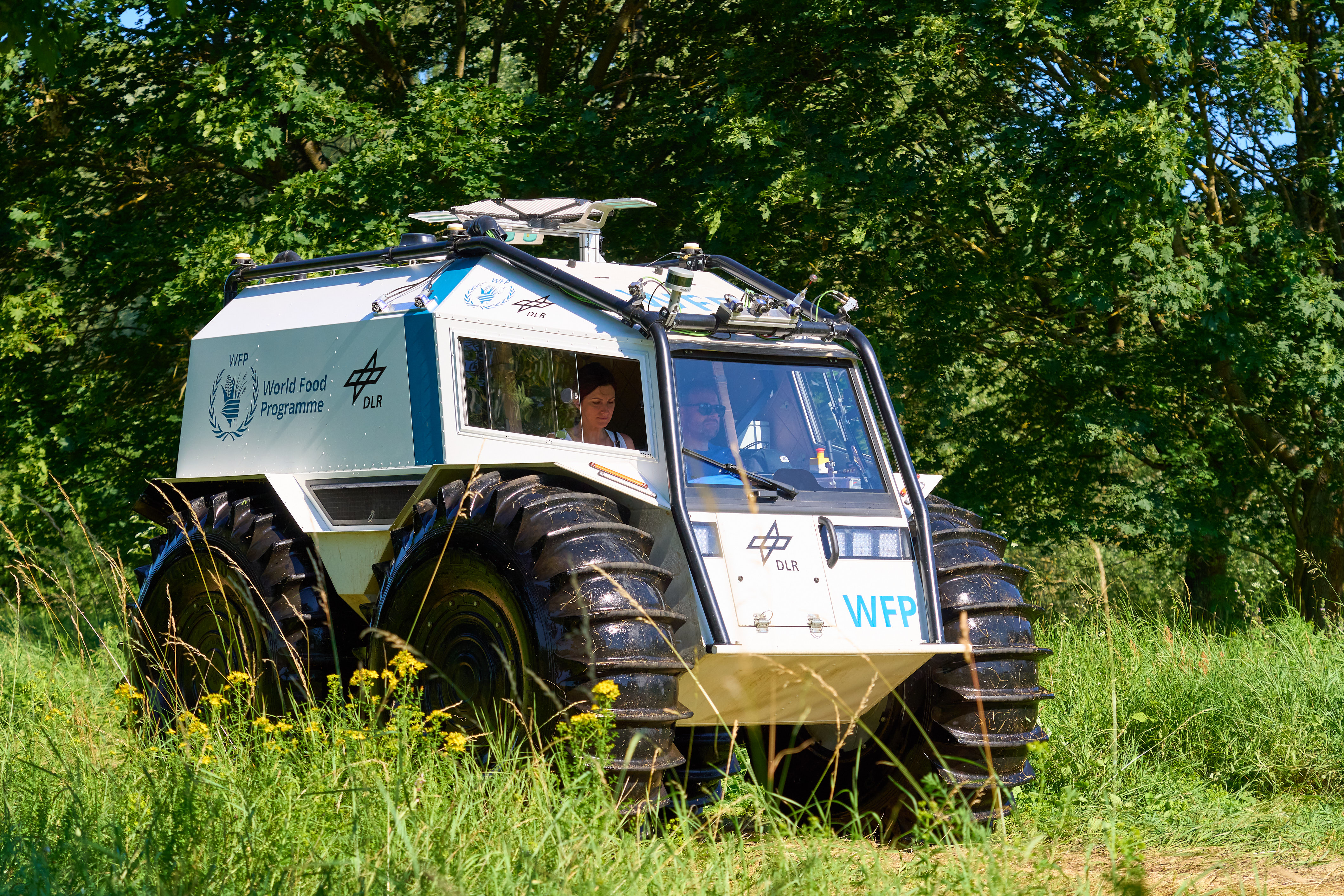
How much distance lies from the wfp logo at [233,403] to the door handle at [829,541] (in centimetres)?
332

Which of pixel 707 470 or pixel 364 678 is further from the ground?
pixel 707 470

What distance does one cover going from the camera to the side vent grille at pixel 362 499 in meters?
6.13

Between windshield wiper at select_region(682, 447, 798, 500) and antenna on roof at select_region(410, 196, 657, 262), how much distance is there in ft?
6.37

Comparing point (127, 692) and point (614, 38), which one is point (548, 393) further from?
point (614, 38)

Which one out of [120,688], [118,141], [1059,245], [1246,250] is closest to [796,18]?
[1059,245]

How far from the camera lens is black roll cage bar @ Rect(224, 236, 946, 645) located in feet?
16.7

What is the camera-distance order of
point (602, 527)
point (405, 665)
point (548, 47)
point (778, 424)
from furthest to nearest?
point (548, 47) → point (778, 424) → point (602, 527) → point (405, 665)

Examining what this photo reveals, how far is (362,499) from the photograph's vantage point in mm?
6344

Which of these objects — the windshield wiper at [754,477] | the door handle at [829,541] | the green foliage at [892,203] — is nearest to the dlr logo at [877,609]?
the door handle at [829,541]

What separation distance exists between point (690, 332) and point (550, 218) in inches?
69.6

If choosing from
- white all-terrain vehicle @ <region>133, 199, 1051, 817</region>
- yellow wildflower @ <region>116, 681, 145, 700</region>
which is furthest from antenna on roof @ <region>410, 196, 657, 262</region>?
yellow wildflower @ <region>116, 681, 145, 700</region>

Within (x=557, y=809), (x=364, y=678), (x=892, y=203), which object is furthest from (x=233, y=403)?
(x=892, y=203)

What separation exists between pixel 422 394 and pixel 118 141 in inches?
315

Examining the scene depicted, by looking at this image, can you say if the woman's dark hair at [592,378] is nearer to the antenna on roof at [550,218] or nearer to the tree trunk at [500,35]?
the antenna on roof at [550,218]
